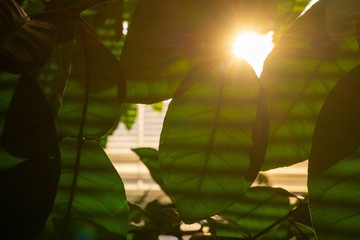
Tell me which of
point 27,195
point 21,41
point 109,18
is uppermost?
point 109,18

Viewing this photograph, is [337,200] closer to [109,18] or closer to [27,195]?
[27,195]

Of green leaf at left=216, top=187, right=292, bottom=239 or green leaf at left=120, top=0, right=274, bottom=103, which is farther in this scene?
green leaf at left=216, top=187, right=292, bottom=239

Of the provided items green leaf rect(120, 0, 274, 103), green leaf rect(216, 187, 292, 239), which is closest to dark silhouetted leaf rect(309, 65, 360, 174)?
green leaf rect(120, 0, 274, 103)

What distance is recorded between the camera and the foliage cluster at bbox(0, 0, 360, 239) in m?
0.31

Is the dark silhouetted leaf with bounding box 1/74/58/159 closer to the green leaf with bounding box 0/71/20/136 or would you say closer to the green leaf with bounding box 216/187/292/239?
the green leaf with bounding box 0/71/20/136

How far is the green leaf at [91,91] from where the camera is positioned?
14.5 inches

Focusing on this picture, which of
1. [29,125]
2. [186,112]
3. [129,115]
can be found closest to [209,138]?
[186,112]

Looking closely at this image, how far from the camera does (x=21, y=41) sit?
0.29 metres

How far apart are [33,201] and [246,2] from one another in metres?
0.23

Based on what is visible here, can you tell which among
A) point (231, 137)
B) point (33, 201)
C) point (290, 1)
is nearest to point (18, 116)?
point (33, 201)

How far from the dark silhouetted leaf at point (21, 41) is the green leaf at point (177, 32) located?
0.07 meters

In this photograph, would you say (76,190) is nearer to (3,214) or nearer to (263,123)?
(3,214)

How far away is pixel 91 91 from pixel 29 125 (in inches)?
3.0

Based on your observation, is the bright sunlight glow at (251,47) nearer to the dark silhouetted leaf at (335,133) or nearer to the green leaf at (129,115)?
the dark silhouetted leaf at (335,133)
